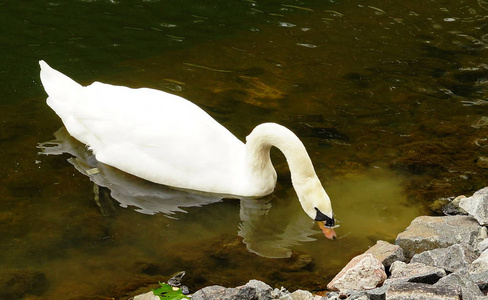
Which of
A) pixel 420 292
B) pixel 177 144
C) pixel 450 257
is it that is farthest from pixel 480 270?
pixel 177 144

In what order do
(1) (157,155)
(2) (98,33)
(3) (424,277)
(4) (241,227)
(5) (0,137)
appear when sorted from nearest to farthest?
(3) (424,277) < (4) (241,227) < (1) (157,155) < (5) (0,137) < (2) (98,33)

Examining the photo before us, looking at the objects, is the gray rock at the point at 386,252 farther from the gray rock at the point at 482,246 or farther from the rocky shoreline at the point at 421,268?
the gray rock at the point at 482,246

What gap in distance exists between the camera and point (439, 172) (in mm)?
7867

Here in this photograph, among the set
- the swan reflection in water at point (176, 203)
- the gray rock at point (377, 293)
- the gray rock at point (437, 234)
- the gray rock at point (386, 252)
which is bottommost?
the swan reflection in water at point (176, 203)

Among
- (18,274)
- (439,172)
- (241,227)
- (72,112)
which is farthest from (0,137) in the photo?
(439,172)

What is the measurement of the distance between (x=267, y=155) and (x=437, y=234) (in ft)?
6.39

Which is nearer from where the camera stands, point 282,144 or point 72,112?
point 282,144

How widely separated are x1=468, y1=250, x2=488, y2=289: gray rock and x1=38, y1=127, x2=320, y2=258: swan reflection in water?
5.87ft

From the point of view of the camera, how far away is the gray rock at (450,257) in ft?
18.2

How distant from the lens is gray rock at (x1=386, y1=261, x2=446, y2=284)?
204 inches

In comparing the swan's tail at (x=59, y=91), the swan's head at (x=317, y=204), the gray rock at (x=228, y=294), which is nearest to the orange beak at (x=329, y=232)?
the swan's head at (x=317, y=204)

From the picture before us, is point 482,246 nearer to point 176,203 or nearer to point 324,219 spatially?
point 324,219

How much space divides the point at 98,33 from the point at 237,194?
4.63 meters

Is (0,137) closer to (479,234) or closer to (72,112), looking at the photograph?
(72,112)
